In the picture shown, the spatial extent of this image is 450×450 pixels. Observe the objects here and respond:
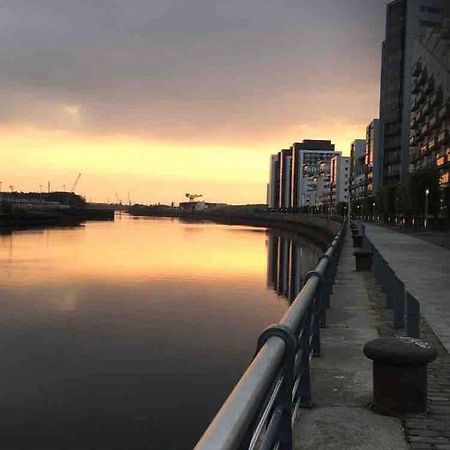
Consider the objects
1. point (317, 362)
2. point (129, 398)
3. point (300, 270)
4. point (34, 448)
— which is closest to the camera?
point (317, 362)

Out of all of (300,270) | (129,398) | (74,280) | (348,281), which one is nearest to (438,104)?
(300,270)

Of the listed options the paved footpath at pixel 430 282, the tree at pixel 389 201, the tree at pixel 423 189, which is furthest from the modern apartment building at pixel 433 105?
the paved footpath at pixel 430 282

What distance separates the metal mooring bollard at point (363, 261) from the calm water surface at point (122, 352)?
3704 mm

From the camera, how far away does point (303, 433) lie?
5.41 meters

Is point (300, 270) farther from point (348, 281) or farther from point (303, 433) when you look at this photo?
point (303, 433)

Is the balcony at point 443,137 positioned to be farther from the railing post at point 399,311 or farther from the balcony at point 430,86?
the railing post at point 399,311

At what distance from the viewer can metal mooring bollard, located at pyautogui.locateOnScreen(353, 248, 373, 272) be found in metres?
20.9

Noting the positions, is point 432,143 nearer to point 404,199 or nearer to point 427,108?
point 427,108

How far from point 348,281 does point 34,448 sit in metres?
10.9

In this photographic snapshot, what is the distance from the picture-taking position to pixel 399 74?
144625 millimetres

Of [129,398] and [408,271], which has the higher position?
[408,271]

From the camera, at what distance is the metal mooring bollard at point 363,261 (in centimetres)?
2094

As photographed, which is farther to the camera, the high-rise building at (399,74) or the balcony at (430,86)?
the high-rise building at (399,74)

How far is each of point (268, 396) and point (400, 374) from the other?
106 inches
